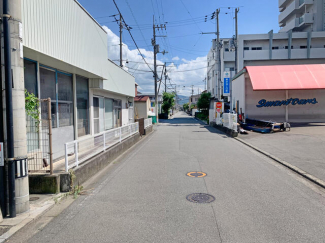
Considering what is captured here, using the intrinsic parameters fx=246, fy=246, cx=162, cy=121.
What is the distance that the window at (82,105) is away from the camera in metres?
9.80

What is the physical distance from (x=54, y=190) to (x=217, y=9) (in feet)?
99.2

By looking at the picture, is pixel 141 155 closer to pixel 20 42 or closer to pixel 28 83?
pixel 28 83

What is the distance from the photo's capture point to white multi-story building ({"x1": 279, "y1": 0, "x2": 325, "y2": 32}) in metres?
38.8

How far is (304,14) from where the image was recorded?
129 feet

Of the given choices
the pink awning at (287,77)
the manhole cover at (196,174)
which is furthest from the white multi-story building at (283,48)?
the manhole cover at (196,174)

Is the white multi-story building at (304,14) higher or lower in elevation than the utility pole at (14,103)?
higher

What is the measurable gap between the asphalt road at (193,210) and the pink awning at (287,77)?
14.8 meters

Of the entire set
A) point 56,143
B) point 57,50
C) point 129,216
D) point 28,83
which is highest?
point 57,50

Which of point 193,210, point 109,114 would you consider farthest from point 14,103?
point 109,114

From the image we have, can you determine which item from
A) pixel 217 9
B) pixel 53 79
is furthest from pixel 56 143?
pixel 217 9

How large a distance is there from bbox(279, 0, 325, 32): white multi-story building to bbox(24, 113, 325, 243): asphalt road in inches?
1630

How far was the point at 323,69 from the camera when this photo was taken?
71.3ft

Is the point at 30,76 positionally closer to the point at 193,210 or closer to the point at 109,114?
the point at 193,210

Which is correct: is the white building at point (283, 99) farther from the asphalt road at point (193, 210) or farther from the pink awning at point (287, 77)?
the asphalt road at point (193, 210)
